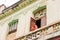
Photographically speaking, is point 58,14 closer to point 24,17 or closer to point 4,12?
→ point 24,17

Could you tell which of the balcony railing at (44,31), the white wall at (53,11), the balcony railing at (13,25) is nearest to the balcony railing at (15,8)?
the balcony railing at (13,25)

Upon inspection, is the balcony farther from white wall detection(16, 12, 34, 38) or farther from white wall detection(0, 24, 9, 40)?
white wall detection(16, 12, 34, 38)

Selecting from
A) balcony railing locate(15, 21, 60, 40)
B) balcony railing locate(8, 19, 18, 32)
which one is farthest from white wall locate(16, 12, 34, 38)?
balcony railing locate(15, 21, 60, 40)

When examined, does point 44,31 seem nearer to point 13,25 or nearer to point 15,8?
point 13,25

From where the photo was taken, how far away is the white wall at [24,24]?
14039 mm

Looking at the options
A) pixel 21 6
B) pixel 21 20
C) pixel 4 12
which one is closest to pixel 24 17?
pixel 21 20

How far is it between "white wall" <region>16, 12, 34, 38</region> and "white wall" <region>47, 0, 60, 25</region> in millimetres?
1816

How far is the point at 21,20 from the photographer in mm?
15078

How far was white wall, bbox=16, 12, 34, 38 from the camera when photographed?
14.0 metres

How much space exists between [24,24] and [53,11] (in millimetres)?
2523

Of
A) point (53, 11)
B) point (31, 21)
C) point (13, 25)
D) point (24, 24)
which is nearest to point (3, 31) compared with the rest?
point (13, 25)

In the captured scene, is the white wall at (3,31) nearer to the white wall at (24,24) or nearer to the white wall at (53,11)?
the white wall at (24,24)

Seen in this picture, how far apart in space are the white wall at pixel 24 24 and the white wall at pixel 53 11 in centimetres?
182

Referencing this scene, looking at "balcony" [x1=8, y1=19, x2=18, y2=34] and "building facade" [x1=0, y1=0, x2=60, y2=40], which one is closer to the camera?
"building facade" [x1=0, y1=0, x2=60, y2=40]
